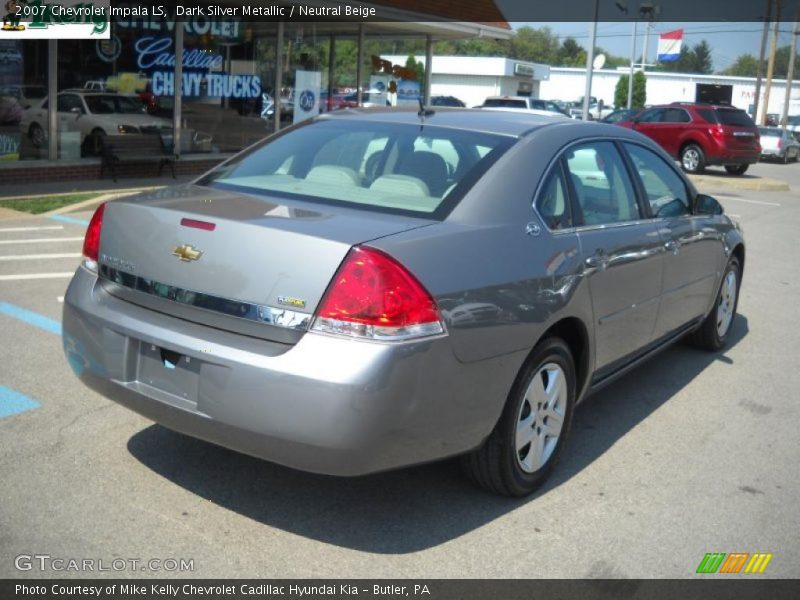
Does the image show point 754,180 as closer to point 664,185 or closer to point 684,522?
point 664,185

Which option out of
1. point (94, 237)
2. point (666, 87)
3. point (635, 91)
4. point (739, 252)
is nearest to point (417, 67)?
point (739, 252)

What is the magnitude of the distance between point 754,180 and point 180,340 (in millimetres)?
21747

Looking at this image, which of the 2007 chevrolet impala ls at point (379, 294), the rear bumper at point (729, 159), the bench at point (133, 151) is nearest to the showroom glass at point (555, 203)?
the 2007 chevrolet impala ls at point (379, 294)

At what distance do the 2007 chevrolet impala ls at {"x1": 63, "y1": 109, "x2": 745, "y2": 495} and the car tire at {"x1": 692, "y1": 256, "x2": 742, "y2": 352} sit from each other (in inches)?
68.9

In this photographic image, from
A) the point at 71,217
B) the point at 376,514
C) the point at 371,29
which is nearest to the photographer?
the point at 376,514

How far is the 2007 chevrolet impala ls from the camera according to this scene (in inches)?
129

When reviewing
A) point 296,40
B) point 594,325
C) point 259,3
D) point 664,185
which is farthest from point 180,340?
point 296,40

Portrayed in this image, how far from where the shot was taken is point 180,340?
349 cm

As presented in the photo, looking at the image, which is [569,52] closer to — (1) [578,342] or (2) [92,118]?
(2) [92,118]

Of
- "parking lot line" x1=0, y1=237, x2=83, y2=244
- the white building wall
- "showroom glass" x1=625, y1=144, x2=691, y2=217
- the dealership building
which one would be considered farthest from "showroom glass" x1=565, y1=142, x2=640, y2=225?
the white building wall

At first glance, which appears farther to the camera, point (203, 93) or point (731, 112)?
point (731, 112)

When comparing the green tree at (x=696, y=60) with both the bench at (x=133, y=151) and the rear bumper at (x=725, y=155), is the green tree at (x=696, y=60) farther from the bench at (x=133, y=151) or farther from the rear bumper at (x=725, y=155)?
the bench at (x=133, y=151)

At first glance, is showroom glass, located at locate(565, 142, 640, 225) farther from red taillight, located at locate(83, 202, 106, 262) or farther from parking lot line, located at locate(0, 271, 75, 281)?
parking lot line, located at locate(0, 271, 75, 281)

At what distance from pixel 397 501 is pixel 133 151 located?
12.3 meters
